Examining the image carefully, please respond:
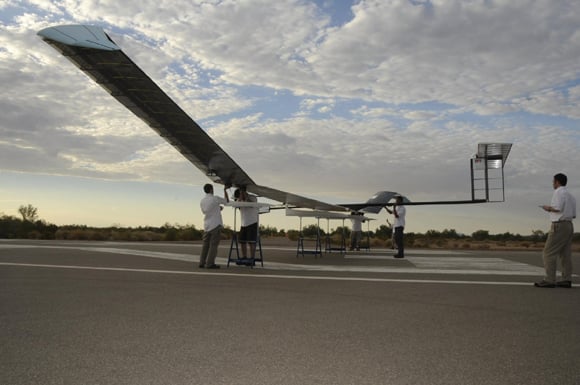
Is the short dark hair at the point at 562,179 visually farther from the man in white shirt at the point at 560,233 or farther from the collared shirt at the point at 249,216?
the collared shirt at the point at 249,216

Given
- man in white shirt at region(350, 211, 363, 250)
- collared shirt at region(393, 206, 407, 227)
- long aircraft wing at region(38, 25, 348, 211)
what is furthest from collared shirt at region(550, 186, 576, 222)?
man in white shirt at region(350, 211, 363, 250)

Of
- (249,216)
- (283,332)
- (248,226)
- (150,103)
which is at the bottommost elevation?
(283,332)

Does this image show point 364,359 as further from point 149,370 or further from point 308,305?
point 308,305

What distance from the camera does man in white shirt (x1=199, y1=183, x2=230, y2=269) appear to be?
37.8 feet

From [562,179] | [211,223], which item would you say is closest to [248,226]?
[211,223]

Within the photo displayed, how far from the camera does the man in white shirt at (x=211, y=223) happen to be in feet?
37.8

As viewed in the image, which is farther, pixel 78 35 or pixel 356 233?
pixel 356 233

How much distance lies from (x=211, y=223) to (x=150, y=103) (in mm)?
3089

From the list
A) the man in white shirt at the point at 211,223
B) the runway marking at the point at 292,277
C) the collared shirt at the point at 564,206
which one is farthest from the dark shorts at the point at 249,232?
the collared shirt at the point at 564,206

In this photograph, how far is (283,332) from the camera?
4.73 metres

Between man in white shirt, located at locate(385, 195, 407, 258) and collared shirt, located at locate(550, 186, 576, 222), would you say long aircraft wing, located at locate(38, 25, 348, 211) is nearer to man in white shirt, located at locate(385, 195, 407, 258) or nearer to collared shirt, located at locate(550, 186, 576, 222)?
man in white shirt, located at locate(385, 195, 407, 258)

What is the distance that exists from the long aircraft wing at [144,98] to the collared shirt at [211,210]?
55.0 inches

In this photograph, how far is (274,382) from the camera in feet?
10.7

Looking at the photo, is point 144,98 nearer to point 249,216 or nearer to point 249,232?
point 249,216
